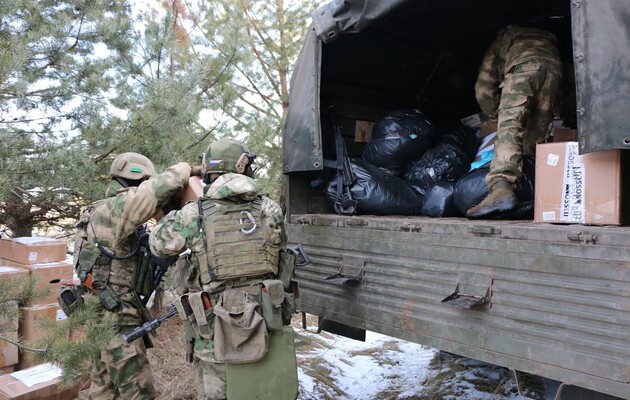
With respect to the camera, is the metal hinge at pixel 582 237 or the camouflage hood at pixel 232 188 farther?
the camouflage hood at pixel 232 188

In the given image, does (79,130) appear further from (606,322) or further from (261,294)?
(606,322)

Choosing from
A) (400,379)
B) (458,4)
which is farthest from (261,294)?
(458,4)

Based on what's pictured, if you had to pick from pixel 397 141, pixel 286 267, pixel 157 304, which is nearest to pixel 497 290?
pixel 286 267

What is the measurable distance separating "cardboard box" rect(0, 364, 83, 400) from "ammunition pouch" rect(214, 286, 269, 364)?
3.58 ft

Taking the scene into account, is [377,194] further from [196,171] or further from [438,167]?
[196,171]

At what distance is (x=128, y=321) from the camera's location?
297 cm

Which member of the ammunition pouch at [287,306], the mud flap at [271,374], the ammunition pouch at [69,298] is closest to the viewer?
the mud flap at [271,374]

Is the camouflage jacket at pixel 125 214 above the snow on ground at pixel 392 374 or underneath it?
above

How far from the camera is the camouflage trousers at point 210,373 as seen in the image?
97.3 inches

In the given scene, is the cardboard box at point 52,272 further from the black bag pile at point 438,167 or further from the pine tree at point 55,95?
the black bag pile at point 438,167

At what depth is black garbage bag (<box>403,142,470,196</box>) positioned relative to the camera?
128 inches

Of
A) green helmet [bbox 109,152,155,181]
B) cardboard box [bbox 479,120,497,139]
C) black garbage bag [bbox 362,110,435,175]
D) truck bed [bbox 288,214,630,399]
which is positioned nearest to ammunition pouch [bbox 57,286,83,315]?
green helmet [bbox 109,152,155,181]

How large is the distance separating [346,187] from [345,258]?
1.83 feet

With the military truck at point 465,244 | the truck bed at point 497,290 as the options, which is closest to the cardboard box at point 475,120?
the military truck at point 465,244
